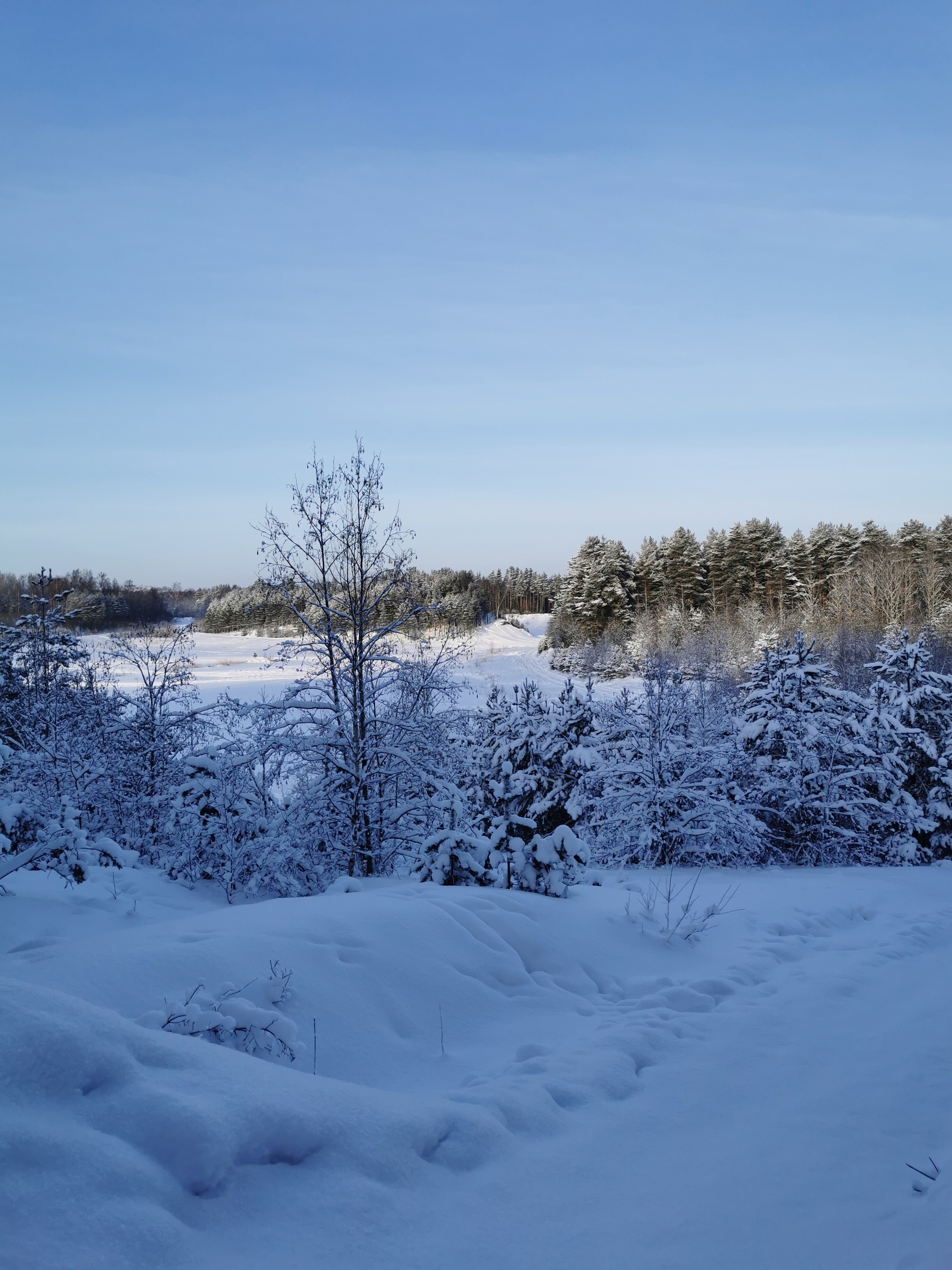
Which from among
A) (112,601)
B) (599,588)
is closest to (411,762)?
(599,588)

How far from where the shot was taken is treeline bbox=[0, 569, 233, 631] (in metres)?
32.7

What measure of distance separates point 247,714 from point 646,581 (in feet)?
187

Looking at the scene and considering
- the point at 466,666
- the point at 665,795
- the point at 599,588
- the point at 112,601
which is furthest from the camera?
the point at 112,601

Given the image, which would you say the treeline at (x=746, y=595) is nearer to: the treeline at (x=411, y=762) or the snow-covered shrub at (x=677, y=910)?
the treeline at (x=411, y=762)

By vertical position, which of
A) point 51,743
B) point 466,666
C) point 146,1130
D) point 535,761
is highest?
point 466,666

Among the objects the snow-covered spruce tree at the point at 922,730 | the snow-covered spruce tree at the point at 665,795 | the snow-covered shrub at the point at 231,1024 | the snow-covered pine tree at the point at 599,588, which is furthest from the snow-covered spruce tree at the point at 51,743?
the snow-covered pine tree at the point at 599,588

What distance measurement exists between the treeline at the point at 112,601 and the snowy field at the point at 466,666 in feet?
17.6

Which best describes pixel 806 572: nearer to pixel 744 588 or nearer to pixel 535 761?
pixel 744 588

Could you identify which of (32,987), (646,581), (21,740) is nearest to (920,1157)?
(32,987)

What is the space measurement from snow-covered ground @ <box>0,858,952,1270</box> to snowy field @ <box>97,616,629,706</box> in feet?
32.3

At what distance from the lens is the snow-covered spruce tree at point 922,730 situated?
15922mm

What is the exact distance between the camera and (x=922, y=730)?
1686 cm

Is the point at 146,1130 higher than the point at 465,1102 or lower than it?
higher

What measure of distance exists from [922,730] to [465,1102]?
1676 cm
